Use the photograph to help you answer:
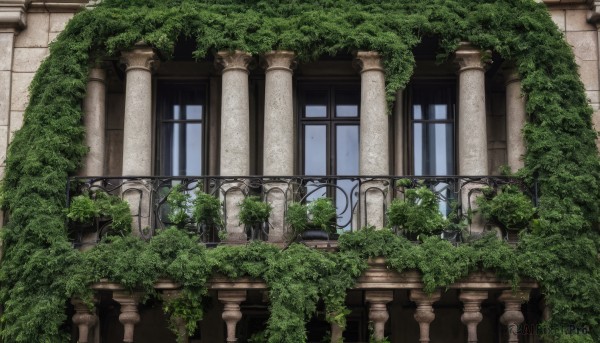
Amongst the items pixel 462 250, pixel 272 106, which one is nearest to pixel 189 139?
pixel 272 106

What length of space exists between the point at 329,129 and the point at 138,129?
2.83m

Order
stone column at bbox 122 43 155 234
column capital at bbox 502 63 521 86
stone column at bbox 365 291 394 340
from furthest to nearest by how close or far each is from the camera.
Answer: column capital at bbox 502 63 521 86, stone column at bbox 122 43 155 234, stone column at bbox 365 291 394 340

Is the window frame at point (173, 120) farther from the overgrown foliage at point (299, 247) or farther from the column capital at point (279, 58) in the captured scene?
the column capital at point (279, 58)

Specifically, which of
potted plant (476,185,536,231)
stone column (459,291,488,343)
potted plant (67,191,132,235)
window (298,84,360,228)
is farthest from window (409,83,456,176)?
potted plant (67,191,132,235)

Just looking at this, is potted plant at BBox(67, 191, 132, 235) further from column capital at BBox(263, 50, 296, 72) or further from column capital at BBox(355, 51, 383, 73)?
column capital at BBox(355, 51, 383, 73)

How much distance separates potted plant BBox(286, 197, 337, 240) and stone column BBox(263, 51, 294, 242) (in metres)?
0.32

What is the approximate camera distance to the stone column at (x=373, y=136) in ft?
51.9

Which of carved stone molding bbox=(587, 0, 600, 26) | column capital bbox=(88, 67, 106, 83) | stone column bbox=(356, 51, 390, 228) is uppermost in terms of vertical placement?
carved stone molding bbox=(587, 0, 600, 26)

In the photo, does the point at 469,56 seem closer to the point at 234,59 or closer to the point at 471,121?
the point at 471,121

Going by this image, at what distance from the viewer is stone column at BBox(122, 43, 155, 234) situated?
15.9m

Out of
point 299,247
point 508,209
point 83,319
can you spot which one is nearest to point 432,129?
point 508,209

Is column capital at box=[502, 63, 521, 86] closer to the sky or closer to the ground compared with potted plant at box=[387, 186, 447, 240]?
closer to the sky

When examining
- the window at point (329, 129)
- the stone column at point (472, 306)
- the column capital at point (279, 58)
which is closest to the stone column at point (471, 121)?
the stone column at point (472, 306)

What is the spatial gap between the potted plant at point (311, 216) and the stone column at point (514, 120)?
2.52 metres
